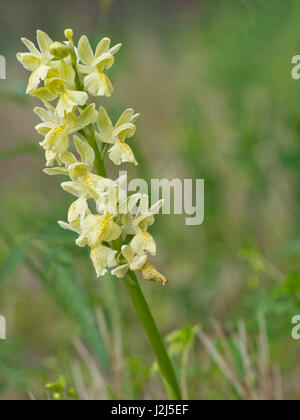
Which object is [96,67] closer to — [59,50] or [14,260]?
[59,50]

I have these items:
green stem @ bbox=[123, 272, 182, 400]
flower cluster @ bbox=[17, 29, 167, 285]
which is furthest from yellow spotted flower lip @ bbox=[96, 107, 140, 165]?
green stem @ bbox=[123, 272, 182, 400]

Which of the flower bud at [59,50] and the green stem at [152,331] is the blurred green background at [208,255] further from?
the flower bud at [59,50]

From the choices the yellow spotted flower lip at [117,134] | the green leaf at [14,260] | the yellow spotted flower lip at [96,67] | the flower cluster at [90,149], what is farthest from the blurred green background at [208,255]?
the yellow spotted flower lip at [96,67]

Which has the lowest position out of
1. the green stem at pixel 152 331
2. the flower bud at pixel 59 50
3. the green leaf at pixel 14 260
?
the green stem at pixel 152 331

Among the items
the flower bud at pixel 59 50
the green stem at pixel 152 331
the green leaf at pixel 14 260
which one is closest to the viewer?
the flower bud at pixel 59 50

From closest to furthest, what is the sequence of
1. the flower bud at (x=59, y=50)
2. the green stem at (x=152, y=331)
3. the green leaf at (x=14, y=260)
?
the flower bud at (x=59, y=50)
the green stem at (x=152, y=331)
the green leaf at (x=14, y=260)
